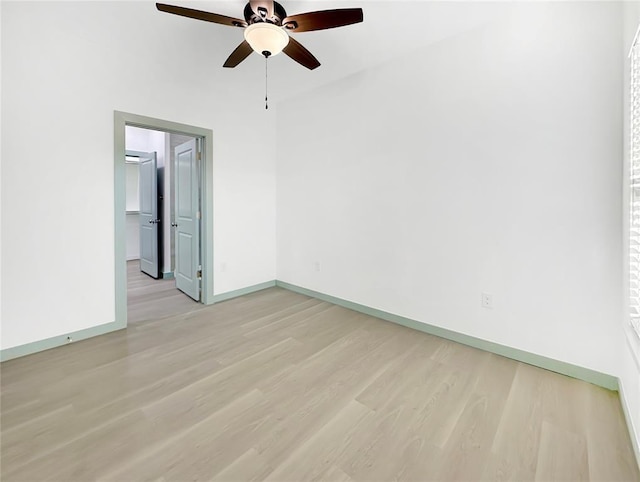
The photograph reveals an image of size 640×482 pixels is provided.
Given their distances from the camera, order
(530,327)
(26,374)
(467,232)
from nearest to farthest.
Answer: (26,374)
(530,327)
(467,232)

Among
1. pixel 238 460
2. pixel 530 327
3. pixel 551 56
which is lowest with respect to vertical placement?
pixel 238 460

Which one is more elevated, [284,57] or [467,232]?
[284,57]

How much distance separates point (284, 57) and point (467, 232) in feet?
7.82

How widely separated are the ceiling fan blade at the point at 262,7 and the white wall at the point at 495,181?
1.52 meters

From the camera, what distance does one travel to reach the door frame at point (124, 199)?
2.83 m

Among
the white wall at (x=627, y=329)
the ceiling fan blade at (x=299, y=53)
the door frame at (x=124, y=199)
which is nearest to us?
the white wall at (x=627, y=329)

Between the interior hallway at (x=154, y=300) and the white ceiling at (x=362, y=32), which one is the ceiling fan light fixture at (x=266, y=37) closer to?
the white ceiling at (x=362, y=32)

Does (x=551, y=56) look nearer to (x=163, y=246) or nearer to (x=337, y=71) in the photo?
(x=337, y=71)

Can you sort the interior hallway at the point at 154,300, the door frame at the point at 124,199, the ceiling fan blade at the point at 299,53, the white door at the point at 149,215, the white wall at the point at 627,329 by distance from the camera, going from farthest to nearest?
the white door at the point at 149,215, the interior hallway at the point at 154,300, the door frame at the point at 124,199, the ceiling fan blade at the point at 299,53, the white wall at the point at 627,329

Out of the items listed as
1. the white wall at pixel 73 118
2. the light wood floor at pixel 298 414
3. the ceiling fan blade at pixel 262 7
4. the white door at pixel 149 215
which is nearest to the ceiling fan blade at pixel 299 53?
the ceiling fan blade at pixel 262 7

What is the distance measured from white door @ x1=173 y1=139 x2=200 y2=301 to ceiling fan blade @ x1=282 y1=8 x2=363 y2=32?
2.20 metres

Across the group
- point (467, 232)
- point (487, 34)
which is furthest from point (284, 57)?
point (467, 232)

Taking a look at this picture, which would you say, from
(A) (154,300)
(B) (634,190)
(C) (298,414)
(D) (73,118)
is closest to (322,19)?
(B) (634,190)

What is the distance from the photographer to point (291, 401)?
6.04 feet
